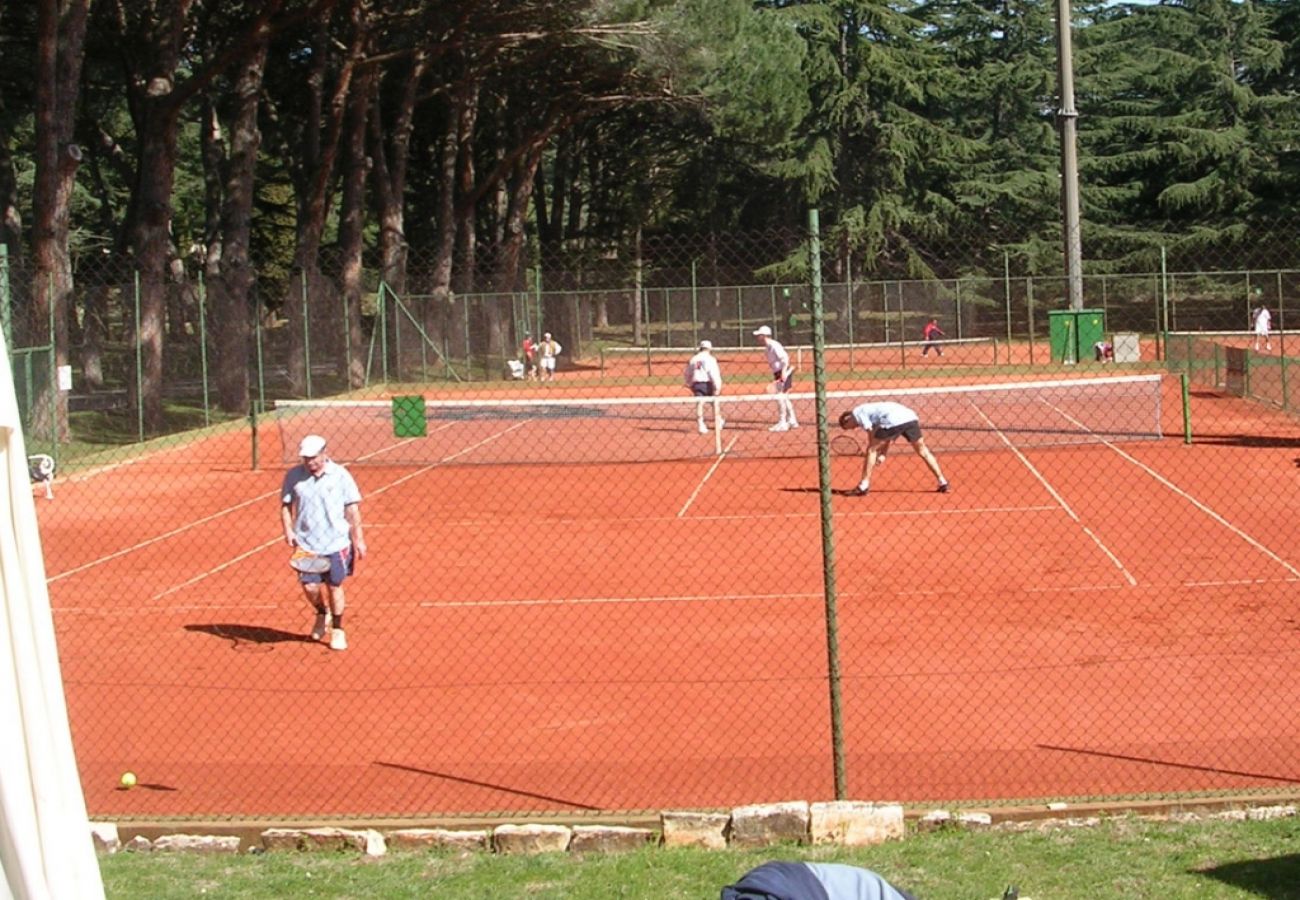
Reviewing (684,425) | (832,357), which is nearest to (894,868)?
(684,425)

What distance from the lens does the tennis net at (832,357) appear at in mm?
43344

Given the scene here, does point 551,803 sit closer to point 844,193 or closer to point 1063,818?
point 1063,818

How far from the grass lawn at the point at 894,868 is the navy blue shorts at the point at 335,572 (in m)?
4.84

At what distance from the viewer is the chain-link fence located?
9.11m

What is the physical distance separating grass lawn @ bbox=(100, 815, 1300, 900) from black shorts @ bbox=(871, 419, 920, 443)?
38.9 feet

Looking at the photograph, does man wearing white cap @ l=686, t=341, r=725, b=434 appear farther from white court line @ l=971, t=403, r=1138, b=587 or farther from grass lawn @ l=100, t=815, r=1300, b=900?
grass lawn @ l=100, t=815, r=1300, b=900

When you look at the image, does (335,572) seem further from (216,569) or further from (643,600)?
(216,569)

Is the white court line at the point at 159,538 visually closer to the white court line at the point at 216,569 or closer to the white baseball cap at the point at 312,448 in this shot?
the white court line at the point at 216,569

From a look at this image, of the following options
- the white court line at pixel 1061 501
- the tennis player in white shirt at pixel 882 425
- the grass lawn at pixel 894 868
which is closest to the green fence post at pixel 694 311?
the white court line at pixel 1061 501

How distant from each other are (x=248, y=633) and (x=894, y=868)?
755 cm

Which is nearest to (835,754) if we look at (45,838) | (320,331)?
(45,838)

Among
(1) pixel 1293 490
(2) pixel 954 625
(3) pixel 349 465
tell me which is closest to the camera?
(2) pixel 954 625

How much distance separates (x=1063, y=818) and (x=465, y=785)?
123 inches

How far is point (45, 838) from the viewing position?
3840 millimetres
